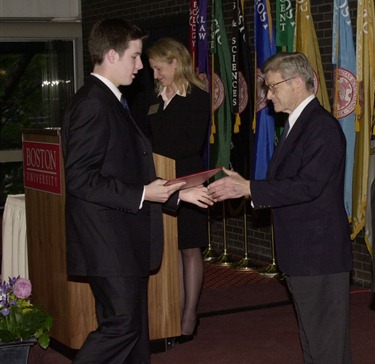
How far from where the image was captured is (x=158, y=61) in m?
A: 5.15

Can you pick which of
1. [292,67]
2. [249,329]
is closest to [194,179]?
[292,67]

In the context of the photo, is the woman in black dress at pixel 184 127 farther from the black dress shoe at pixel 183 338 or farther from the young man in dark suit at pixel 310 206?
the young man in dark suit at pixel 310 206

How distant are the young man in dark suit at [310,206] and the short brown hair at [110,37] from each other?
63 cm

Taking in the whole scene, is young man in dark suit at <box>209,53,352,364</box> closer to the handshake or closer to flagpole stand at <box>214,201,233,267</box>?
the handshake

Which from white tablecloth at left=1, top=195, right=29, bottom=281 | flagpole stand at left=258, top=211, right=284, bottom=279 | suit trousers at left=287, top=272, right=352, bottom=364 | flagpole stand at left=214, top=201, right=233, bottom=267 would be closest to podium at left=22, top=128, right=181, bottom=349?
white tablecloth at left=1, top=195, right=29, bottom=281

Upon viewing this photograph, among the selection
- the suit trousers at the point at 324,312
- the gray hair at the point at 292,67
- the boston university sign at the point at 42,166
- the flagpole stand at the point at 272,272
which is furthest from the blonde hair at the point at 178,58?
the flagpole stand at the point at 272,272

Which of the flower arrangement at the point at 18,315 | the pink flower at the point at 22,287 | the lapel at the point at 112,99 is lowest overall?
the flower arrangement at the point at 18,315

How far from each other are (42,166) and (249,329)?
5.71ft

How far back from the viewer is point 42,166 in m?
5.03

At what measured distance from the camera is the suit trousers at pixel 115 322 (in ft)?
12.2

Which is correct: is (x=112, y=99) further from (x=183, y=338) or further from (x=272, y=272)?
(x=272, y=272)

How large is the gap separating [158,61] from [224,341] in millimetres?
1720

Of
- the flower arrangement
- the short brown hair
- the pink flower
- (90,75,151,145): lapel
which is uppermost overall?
the short brown hair

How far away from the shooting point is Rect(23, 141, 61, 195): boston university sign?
4832mm
